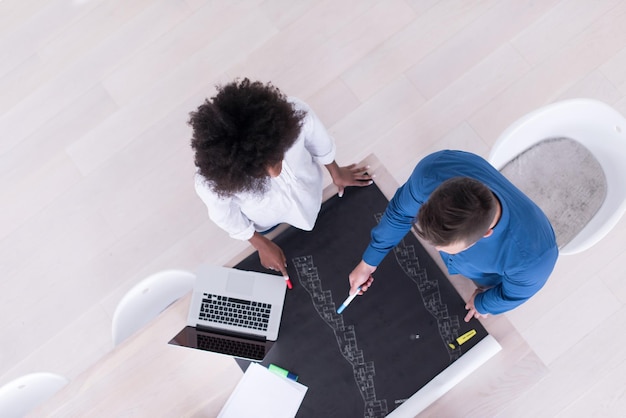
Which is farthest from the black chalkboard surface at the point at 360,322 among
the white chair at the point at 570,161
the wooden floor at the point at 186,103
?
the wooden floor at the point at 186,103

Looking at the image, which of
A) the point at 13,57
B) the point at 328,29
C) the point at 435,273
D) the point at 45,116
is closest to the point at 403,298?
the point at 435,273

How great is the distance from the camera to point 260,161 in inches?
42.6

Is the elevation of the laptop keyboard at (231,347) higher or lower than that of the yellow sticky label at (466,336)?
higher

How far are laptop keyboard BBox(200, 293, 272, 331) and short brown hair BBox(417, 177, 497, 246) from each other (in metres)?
Result: 0.56

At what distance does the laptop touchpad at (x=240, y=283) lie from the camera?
1406 millimetres

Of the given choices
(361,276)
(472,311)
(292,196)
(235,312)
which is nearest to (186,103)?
(292,196)

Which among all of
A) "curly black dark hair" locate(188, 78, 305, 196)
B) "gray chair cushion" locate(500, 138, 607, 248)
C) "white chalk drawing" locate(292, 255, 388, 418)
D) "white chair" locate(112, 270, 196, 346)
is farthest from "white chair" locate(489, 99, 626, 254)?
"white chair" locate(112, 270, 196, 346)

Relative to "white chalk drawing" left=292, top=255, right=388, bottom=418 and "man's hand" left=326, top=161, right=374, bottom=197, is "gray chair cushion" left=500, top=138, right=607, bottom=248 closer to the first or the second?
→ "man's hand" left=326, top=161, right=374, bottom=197

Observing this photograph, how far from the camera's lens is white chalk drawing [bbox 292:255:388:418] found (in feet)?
4.40

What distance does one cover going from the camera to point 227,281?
1.42m

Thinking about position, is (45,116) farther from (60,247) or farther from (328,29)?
(328,29)

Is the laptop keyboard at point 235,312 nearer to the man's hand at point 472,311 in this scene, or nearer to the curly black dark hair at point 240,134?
the curly black dark hair at point 240,134

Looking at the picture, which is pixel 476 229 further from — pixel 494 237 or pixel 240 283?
pixel 240 283

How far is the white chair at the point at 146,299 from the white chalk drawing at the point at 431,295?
780 mm
